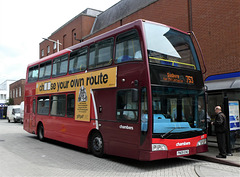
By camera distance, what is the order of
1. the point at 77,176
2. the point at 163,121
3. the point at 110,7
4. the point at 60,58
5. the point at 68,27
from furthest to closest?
the point at 68,27 < the point at 110,7 < the point at 60,58 < the point at 163,121 < the point at 77,176

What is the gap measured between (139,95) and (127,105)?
620mm

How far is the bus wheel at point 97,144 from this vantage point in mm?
8133

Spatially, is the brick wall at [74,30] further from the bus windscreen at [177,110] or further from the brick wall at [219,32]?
the bus windscreen at [177,110]

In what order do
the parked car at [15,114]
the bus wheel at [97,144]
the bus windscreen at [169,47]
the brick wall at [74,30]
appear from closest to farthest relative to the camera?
the bus windscreen at [169,47] → the bus wheel at [97,144] → the brick wall at [74,30] → the parked car at [15,114]

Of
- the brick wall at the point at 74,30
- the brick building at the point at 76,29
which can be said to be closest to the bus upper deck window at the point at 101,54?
the brick building at the point at 76,29

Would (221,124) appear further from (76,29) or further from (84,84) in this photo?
(76,29)

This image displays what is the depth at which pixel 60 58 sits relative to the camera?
11086 millimetres

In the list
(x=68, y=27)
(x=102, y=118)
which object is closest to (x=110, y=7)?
(x=68, y=27)

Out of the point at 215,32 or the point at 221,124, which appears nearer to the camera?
the point at 221,124

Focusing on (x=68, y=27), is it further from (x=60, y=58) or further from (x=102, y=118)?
(x=102, y=118)

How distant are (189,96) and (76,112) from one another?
4370mm

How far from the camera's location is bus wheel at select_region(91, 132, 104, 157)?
8.13m

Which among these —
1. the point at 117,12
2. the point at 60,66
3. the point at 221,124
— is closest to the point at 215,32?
the point at 221,124

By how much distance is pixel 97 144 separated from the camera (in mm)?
8273
